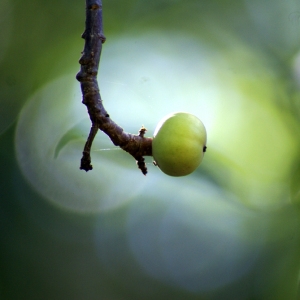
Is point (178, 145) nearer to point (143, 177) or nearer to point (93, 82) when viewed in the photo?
point (93, 82)

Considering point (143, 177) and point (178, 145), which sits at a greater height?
point (143, 177)

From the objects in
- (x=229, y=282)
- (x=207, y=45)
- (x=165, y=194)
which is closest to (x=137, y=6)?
(x=207, y=45)

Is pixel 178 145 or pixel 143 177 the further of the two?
pixel 143 177

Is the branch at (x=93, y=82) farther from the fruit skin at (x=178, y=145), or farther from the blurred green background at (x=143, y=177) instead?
the blurred green background at (x=143, y=177)

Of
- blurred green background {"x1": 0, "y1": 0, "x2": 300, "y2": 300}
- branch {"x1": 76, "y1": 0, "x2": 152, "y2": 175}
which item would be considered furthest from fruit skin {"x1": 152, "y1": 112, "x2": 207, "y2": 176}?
blurred green background {"x1": 0, "y1": 0, "x2": 300, "y2": 300}

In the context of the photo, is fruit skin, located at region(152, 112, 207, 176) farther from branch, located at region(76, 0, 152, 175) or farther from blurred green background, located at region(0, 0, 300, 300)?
blurred green background, located at region(0, 0, 300, 300)

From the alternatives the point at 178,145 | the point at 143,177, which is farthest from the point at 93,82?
the point at 143,177

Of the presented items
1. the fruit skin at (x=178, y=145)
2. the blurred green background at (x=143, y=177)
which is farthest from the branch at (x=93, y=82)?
the blurred green background at (x=143, y=177)
